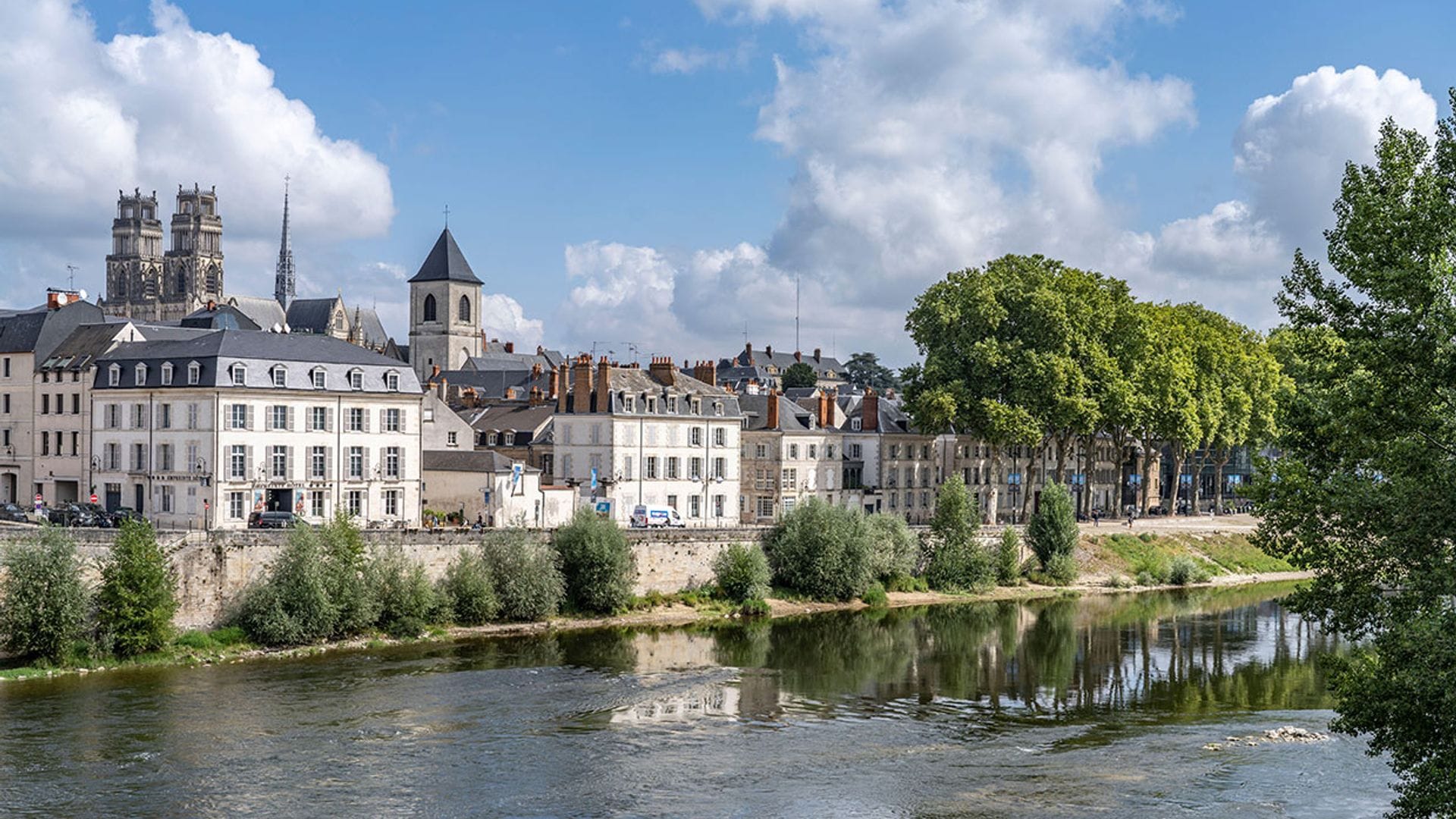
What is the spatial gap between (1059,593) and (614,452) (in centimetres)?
2016

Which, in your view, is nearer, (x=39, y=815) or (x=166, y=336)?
(x=39, y=815)

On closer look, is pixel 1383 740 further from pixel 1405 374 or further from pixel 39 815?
pixel 39 815

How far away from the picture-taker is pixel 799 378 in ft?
433

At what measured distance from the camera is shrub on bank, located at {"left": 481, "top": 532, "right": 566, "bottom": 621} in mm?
51031

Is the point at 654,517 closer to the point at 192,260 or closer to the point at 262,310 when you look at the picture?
the point at 262,310

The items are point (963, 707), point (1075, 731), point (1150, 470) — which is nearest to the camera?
point (1075, 731)

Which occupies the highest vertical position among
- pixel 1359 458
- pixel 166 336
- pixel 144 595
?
pixel 166 336

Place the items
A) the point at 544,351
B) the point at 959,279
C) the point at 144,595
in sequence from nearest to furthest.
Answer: the point at 144,595, the point at 959,279, the point at 544,351

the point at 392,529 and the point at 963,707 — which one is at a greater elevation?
the point at 392,529

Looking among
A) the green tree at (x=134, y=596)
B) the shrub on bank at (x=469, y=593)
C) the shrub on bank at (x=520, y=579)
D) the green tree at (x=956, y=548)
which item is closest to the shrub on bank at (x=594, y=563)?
the shrub on bank at (x=520, y=579)

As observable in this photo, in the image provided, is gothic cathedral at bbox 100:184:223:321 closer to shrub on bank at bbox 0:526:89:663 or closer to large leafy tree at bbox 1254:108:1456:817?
shrub on bank at bbox 0:526:89:663

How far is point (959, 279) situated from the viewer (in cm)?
7388

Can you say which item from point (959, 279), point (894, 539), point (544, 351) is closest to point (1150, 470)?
point (959, 279)

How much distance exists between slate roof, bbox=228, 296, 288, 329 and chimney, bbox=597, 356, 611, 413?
2494 inches
